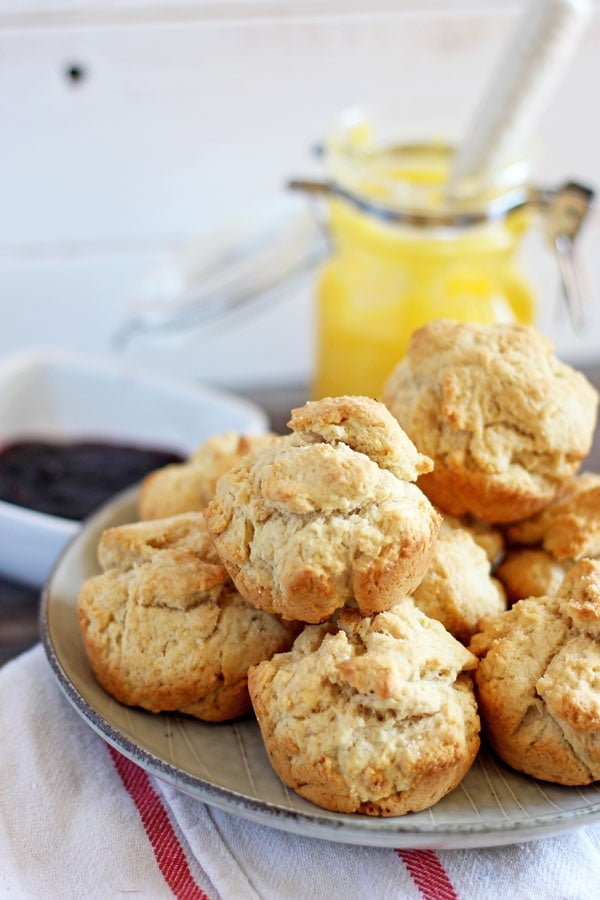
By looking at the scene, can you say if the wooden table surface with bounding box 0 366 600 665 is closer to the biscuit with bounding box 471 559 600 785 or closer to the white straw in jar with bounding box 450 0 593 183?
the white straw in jar with bounding box 450 0 593 183

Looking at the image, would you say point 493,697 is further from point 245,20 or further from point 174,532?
point 245,20

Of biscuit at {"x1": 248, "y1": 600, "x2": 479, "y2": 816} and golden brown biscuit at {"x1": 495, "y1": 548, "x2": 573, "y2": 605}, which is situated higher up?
golden brown biscuit at {"x1": 495, "y1": 548, "x2": 573, "y2": 605}

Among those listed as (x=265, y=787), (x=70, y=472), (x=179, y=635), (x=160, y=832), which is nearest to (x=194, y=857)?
(x=160, y=832)

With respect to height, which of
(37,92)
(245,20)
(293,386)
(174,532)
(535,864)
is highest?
(245,20)

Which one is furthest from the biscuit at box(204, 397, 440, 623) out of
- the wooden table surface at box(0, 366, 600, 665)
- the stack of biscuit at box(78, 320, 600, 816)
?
the wooden table surface at box(0, 366, 600, 665)

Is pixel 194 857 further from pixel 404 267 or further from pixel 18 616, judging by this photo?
pixel 404 267

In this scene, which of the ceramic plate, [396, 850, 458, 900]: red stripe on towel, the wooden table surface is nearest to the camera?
the ceramic plate

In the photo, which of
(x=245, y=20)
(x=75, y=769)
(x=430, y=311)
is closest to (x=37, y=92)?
(x=245, y=20)
